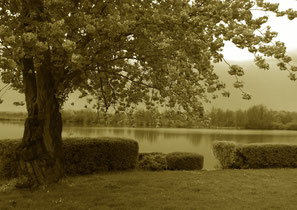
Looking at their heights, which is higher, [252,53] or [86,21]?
[86,21]

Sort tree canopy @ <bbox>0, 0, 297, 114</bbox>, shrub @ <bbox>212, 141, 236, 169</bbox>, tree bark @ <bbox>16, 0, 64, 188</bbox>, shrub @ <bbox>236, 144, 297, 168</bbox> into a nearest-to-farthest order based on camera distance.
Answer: tree canopy @ <bbox>0, 0, 297, 114</bbox> → tree bark @ <bbox>16, 0, 64, 188</bbox> → shrub @ <bbox>236, 144, 297, 168</bbox> → shrub @ <bbox>212, 141, 236, 169</bbox>

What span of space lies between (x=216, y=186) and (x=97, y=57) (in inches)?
284

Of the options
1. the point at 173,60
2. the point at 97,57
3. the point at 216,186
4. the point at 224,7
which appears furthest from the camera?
the point at 216,186

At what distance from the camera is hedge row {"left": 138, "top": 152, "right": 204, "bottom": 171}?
1902 cm

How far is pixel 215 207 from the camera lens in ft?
33.6

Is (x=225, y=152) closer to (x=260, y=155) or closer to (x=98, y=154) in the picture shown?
(x=260, y=155)

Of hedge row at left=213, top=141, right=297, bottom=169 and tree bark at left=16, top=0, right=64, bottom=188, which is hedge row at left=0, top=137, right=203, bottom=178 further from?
tree bark at left=16, top=0, right=64, bottom=188

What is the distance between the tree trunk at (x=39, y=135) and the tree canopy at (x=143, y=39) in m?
0.52

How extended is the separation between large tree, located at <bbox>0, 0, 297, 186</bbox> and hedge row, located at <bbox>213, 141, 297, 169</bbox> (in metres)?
8.51

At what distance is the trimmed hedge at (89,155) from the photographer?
15.8 m

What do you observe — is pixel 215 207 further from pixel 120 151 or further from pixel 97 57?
pixel 120 151

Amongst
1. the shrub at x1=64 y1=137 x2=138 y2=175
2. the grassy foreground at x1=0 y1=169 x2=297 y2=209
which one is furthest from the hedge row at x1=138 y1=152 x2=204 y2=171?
the grassy foreground at x1=0 y1=169 x2=297 y2=209

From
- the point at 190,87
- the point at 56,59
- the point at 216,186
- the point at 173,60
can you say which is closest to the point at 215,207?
the point at 216,186

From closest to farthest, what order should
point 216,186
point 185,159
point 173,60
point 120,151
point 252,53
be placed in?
point 252,53, point 173,60, point 216,186, point 120,151, point 185,159
